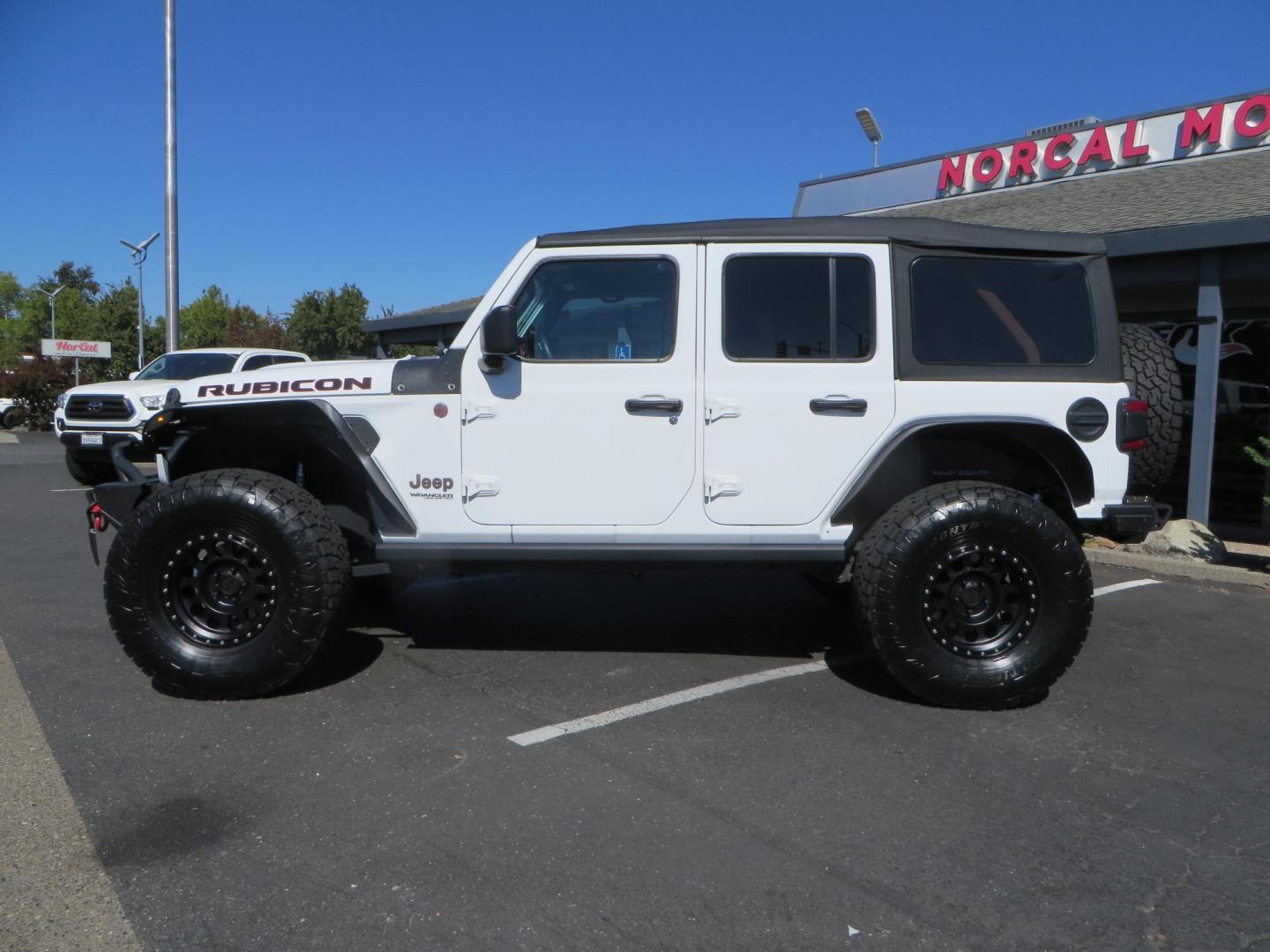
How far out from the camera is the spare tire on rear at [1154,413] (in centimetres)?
453

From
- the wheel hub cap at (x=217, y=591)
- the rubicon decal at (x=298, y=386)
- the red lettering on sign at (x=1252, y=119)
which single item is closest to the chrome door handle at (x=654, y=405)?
the rubicon decal at (x=298, y=386)

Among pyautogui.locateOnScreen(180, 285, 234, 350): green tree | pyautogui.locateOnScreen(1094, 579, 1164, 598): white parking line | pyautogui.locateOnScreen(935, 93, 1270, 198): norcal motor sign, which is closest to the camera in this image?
pyautogui.locateOnScreen(1094, 579, 1164, 598): white parking line

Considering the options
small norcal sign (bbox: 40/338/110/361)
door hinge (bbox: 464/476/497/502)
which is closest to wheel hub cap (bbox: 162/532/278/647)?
door hinge (bbox: 464/476/497/502)

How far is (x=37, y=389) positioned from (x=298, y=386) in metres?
27.3

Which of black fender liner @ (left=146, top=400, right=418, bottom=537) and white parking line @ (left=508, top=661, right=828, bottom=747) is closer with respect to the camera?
white parking line @ (left=508, top=661, right=828, bottom=747)

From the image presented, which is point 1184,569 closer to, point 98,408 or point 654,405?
point 654,405

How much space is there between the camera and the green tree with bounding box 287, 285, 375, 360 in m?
46.1

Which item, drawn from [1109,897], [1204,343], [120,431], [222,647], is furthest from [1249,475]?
[120,431]

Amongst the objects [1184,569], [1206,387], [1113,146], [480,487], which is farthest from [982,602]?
[1113,146]

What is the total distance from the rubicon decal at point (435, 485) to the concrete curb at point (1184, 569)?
521 cm

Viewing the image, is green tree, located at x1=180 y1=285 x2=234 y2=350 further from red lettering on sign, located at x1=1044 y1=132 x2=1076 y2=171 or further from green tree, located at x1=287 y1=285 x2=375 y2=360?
red lettering on sign, located at x1=1044 y1=132 x2=1076 y2=171

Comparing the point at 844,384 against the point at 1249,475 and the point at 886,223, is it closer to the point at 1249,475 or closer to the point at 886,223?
the point at 886,223

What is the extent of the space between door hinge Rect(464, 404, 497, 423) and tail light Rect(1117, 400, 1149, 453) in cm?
279

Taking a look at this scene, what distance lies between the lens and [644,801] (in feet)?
11.0
